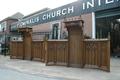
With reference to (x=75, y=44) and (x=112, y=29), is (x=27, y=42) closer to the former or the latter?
(x=75, y=44)

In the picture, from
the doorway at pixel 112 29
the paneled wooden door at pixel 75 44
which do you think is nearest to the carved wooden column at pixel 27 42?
the paneled wooden door at pixel 75 44

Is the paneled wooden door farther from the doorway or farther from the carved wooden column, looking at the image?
the doorway

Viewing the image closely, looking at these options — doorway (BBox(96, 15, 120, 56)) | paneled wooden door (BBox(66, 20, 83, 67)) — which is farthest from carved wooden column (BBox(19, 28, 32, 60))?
doorway (BBox(96, 15, 120, 56))

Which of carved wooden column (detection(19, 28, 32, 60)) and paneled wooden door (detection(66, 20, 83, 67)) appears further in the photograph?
carved wooden column (detection(19, 28, 32, 60))

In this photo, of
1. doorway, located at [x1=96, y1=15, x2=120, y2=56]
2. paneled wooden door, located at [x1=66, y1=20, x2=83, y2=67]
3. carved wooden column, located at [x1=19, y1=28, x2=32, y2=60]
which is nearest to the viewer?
paneled wooden door, located at [x1=66, y1=20, x2=83, y2=67]

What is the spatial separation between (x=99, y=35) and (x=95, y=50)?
908 centimetres

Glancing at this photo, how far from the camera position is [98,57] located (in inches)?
544

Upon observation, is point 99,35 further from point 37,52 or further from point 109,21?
point 37,52

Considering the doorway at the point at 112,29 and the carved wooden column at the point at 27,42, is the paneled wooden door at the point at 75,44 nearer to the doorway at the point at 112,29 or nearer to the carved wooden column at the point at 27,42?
the carved wooden column at the point at 27,42

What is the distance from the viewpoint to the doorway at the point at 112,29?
70.7 ft

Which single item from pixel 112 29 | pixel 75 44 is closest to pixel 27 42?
pixel 75 44

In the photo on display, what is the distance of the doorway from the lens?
2155cm

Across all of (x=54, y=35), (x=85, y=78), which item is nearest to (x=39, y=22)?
(x=54, y=35)

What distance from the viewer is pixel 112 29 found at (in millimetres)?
22344
